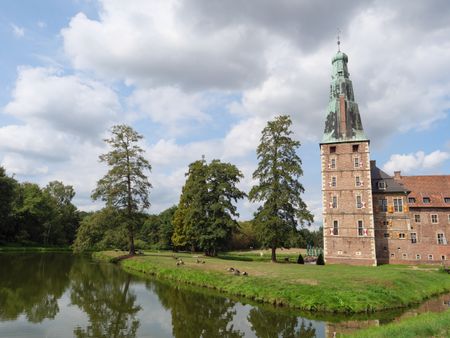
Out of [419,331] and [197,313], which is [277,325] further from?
[419,331]

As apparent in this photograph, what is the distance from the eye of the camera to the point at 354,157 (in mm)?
44281

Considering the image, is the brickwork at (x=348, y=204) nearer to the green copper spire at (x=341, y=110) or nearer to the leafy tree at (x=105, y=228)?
the green copper spire at (x=341, y=110)

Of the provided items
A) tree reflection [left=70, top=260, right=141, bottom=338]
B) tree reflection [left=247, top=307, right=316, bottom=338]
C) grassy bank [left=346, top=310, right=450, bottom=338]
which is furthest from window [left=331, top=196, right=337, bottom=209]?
grassy bank [left=346, top=310, right=450, bottom=338]

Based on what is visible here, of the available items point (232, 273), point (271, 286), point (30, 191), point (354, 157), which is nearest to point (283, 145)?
point (354, 157)

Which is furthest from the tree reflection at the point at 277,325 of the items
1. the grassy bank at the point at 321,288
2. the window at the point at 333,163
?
the window at the point at 333,163

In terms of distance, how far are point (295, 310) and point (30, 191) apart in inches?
2954

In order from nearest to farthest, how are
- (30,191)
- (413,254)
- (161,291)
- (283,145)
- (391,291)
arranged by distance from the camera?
(391,291) < (161,291) < (283,145) < (413,254) < (30,191)

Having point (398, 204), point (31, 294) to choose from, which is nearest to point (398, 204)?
point (398, 204)

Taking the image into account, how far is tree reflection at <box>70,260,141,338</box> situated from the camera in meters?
14.1

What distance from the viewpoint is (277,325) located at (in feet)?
51.5

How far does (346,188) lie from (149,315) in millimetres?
32744

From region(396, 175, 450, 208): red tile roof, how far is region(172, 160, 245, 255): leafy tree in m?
21.9

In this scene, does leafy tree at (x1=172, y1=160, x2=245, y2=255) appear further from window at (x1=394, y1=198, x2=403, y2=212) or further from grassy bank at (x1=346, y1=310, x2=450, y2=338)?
grassy bank at (x1=346, y1=310, x2=450, y2=338)

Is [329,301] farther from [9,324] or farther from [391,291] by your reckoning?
[9,324]
